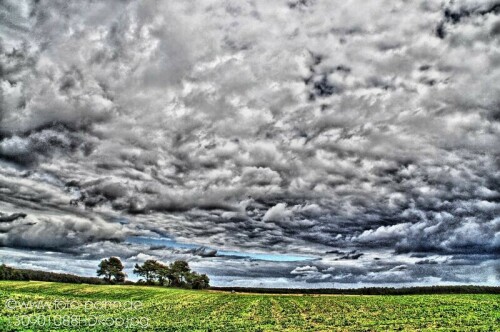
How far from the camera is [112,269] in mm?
141375

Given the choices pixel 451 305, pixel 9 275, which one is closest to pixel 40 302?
pixel 451 305

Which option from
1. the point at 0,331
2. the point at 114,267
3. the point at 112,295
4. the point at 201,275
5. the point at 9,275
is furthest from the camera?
the point at 201,275

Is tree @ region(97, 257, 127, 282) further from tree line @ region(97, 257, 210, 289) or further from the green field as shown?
the green field

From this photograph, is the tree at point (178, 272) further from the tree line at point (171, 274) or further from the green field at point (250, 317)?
the green field at point (250, 317)

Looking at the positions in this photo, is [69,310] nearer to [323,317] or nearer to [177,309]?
[177,309]

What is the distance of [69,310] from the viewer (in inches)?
2064

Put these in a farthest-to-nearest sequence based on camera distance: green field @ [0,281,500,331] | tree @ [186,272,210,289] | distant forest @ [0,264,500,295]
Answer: tree @ [186,272,210,289] < distant forest @ [0,264,500,295] < green field @ [0,281,500,331]

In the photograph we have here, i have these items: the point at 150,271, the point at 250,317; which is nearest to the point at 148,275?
the point at 150,271

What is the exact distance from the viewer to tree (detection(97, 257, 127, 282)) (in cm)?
14125

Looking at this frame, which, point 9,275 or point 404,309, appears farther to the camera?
point 9,275

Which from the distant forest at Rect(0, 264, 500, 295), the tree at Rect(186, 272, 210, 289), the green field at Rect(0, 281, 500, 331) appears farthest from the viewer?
the tree at Rect(186, 272, 210, 289)

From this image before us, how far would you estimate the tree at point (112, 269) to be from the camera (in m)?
141

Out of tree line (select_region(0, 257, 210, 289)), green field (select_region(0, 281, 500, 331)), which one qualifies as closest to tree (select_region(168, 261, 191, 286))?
tree line (select_region(0, 257, 210, 289))

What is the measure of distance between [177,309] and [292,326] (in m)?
26.6
